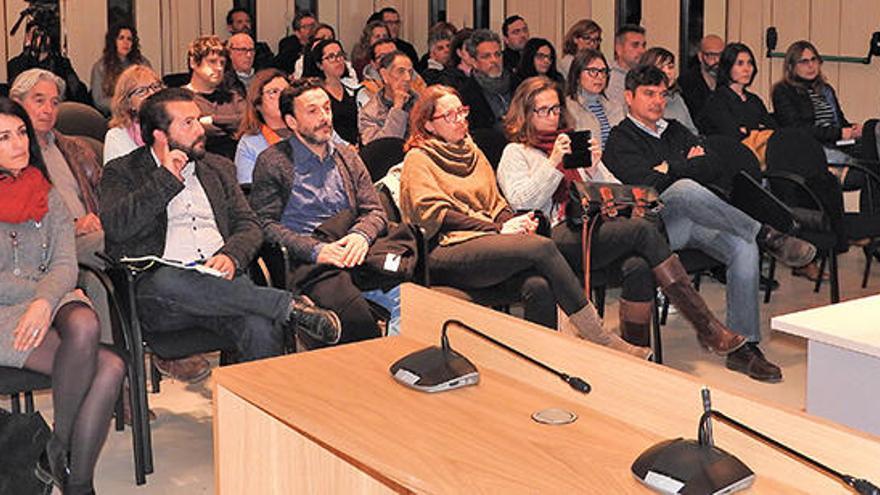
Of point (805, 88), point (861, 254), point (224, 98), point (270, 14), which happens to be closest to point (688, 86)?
point (805, 88)

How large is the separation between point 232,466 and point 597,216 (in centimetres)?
257

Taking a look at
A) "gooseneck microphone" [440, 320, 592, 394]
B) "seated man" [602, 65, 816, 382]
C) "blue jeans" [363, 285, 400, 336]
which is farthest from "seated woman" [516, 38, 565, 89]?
"gooseneck microphone" [440, 320, 592, 394]

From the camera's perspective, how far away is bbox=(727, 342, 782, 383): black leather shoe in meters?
5.36

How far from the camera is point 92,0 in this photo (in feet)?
36.2

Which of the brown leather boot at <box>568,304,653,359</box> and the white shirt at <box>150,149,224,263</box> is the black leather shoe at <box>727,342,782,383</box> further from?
the white shirt at <box>150,149,224,263</box>

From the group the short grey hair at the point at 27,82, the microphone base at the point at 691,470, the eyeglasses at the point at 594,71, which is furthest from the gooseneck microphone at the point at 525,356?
the eyeglasses at the point at 594,71

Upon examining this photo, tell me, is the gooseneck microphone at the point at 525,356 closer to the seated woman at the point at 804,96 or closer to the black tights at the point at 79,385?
the black tights at the point at 79,385

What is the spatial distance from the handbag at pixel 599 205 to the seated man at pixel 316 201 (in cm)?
77

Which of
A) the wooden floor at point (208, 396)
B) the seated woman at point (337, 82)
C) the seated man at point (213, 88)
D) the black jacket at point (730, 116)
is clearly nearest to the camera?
the wooden floor at point (208, 396)

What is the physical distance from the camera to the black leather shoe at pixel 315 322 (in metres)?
4.48

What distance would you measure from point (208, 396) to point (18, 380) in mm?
1188

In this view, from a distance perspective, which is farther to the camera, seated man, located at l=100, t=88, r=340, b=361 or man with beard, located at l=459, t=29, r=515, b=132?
man with beard, located at l=459, t=29, r=515, b=132

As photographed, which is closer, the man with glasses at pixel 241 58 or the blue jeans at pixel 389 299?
the blue jeans at pixel 389 299

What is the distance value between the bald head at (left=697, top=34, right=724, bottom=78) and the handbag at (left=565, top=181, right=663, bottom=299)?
3.35 meters
